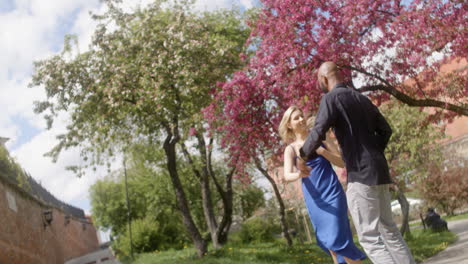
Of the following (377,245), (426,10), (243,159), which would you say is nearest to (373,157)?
(377,245)

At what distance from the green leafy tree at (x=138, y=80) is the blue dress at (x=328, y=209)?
7431 mm

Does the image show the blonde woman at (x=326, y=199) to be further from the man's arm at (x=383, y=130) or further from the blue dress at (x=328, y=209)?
the man's arm at (x=383, y=130)

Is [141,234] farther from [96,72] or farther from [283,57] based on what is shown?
[283,57]

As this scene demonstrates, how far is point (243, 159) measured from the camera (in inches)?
399

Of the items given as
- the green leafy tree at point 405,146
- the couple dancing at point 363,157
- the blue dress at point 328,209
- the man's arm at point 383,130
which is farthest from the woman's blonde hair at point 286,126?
the green leafy tree at point 405,146

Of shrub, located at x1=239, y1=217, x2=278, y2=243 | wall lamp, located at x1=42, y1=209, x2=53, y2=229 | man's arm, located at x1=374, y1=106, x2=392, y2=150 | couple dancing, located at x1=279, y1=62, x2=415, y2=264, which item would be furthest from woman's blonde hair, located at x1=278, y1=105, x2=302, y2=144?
shrub, located at x1=239, y1=217, x2=278, y2=243

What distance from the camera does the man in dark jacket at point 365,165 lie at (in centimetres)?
365

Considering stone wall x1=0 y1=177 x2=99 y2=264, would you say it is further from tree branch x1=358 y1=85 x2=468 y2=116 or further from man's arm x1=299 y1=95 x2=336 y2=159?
man's arm x1=299 y1=95 x2=336 y2=159

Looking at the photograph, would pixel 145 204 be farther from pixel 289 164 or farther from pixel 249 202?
pixel 289 164

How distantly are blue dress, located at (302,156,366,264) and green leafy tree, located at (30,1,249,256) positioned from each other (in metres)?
7.43

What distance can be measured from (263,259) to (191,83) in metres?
4.90

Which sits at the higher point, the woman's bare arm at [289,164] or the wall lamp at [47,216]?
the wall lamp at [47,216]

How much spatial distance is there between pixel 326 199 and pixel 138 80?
926 centimetres

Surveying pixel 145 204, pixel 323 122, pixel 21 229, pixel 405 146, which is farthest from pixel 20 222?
pixel 145 204
